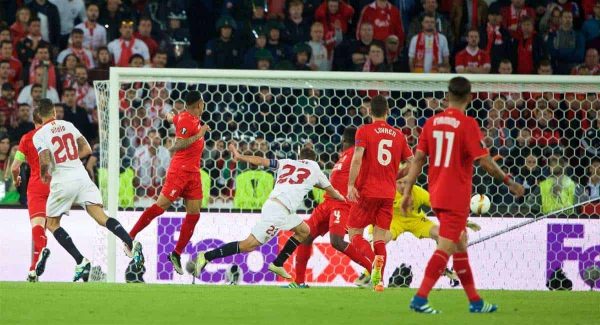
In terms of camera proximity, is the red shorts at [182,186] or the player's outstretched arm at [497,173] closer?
the player's outstretched arm at [497,173]

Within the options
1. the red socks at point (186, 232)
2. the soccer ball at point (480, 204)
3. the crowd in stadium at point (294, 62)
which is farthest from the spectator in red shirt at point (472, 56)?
the red socks at point (186, 232)

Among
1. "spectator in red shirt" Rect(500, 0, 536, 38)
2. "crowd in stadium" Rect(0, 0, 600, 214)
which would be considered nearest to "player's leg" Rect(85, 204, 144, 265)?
"crowd in stadium" Rect(0, 0, 600, 214)

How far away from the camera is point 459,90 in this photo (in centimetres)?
891

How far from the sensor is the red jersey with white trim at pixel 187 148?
1273cm

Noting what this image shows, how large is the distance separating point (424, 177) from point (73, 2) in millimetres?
6887

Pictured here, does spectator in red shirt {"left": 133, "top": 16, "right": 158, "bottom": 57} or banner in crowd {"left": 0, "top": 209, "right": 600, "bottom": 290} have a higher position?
spectator in red shirt {"left": 133, "top": 16, "right": 158, "bottom": 57}

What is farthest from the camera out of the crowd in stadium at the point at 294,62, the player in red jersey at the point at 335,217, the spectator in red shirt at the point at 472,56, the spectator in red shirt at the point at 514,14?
the spectator in red shirt at the point at 514,14

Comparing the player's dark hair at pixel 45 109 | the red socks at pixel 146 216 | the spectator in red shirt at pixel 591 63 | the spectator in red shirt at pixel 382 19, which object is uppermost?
the spectator in red shirt at pixel 382 19

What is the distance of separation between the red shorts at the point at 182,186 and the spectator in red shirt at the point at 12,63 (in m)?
5.89

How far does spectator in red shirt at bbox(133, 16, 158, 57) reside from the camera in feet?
61.5

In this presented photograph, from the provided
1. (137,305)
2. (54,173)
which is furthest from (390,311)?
(54,173)

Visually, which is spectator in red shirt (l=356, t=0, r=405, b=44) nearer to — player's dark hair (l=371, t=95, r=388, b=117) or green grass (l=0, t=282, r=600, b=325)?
player's dark hair (l=371, t=95, r=388, b=117)

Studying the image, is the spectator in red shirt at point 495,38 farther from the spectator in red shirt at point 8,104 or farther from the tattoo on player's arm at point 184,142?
the tattoo on player's arm at point 184,142

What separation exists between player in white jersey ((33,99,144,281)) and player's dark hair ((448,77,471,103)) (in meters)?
4.38
